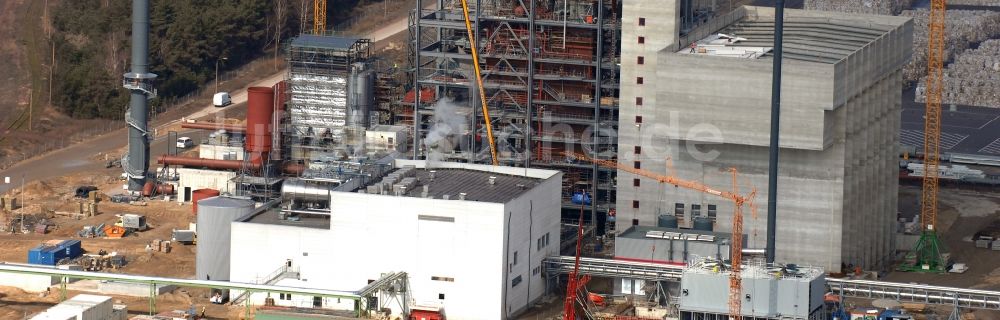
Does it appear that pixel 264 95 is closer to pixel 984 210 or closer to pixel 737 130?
pixel 737 130

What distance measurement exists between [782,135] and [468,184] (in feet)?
54.5

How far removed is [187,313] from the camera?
122688mm

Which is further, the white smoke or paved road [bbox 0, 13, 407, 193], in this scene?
paved road [bbox 0, 13, 407, 193]

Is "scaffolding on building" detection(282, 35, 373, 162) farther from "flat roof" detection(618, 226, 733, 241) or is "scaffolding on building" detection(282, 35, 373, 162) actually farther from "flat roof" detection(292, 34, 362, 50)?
"flat roof" detection(618, 226, 733, 241)

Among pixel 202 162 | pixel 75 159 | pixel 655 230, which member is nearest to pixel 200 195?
pixel 202 162

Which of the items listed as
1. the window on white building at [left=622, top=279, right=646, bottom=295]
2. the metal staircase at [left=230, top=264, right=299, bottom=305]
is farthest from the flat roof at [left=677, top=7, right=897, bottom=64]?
the metal staircase at [left=230, top=264, right=299, bottom=305]

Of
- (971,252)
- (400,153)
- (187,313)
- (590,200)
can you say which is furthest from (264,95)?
(971,252)

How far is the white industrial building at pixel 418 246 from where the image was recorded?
12206 cm

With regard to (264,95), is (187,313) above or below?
below

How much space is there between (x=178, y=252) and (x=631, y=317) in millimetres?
30053

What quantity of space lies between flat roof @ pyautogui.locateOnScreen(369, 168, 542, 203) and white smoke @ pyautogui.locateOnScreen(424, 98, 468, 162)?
11.9 meters

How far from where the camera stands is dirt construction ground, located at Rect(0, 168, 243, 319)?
126000mm

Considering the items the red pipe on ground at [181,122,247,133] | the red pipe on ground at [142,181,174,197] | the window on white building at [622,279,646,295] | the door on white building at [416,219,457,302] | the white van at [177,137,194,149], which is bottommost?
the window on white building at [622,279,646,295]

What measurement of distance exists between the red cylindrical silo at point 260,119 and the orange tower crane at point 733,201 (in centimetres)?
1964
